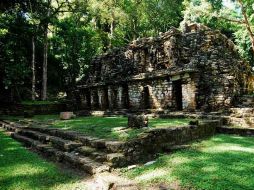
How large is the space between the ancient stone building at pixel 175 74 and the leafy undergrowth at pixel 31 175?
8.04 meters

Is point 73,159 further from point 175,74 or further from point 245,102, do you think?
point 245,102

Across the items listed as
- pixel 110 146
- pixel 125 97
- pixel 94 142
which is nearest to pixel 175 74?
pixel 125 97

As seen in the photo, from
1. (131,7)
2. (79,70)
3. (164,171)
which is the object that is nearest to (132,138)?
(164,171)

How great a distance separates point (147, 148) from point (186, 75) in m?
6.93

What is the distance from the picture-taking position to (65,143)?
7730 millimetres

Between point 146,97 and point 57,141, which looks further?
point 146,97

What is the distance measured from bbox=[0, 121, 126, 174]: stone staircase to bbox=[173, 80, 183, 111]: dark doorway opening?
22.2 feet

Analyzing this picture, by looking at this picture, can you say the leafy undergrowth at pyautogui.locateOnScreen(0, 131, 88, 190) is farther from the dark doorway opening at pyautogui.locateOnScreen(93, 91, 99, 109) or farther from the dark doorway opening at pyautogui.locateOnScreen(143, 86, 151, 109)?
the dark doorway opening at pyautogui.locateOnScreen(93, 91, 99, 109)

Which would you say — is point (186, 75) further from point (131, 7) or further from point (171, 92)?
point (131, 7)

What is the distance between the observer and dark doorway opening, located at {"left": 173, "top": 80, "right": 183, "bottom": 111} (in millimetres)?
14159

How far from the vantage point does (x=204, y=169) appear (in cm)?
558

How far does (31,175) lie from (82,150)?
151 centimetres

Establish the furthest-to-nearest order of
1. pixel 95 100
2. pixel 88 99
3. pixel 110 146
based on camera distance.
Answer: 1. pixel 88 99
2. pixel 95 100
3. pixel 110 146

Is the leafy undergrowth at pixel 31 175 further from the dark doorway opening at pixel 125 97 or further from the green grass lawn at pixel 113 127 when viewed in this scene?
the dark doorway opening at pixel 125 97
